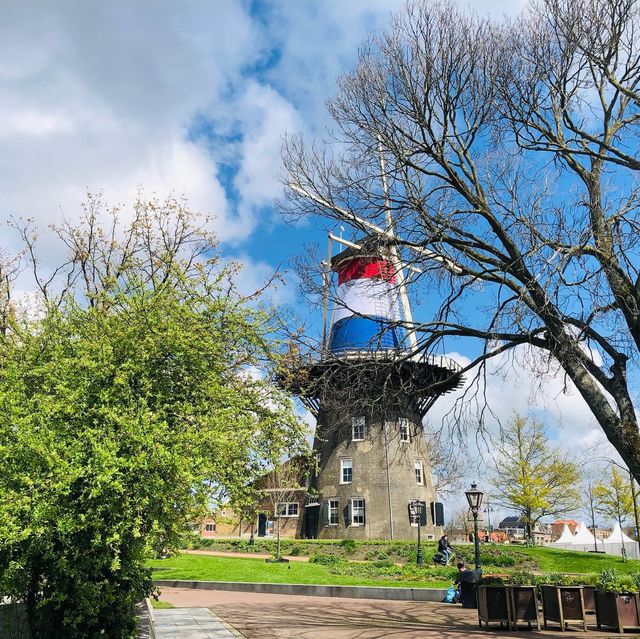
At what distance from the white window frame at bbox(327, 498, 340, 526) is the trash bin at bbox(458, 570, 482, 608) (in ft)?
65.0

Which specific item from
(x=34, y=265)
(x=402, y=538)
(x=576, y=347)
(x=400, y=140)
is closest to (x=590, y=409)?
(x=576, y=347)

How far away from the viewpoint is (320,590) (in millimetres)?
16688

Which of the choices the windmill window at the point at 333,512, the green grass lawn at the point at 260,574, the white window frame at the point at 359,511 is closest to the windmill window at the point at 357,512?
the white window frame at the point at 359,511

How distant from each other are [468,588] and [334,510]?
2025cm

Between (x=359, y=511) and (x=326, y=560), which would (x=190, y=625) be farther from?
(x=359, y=511)

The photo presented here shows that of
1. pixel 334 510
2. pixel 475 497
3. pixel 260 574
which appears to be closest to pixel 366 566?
pixel 260 574

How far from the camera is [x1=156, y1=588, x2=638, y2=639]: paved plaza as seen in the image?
9773 millimetres

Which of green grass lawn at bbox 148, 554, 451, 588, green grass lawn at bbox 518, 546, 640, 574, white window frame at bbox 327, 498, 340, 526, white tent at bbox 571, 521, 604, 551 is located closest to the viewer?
green grass lawn at bbox 148, 554, 451, 588

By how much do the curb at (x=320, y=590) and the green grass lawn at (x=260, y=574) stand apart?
0.38 meters

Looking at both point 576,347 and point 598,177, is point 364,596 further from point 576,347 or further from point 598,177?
point 598,177

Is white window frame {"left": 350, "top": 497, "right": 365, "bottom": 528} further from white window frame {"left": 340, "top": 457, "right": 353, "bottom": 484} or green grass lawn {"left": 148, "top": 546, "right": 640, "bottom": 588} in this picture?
green grass lawn {"left": 148, "top": 546, "right": 640, "bottom": 588}

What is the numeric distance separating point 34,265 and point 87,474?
14.3 meters

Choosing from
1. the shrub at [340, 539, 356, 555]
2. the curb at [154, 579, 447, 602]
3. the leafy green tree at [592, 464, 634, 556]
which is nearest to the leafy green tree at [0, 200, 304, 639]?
the curb at [154, 579, 447, 602]

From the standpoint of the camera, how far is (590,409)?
8.57 metres
